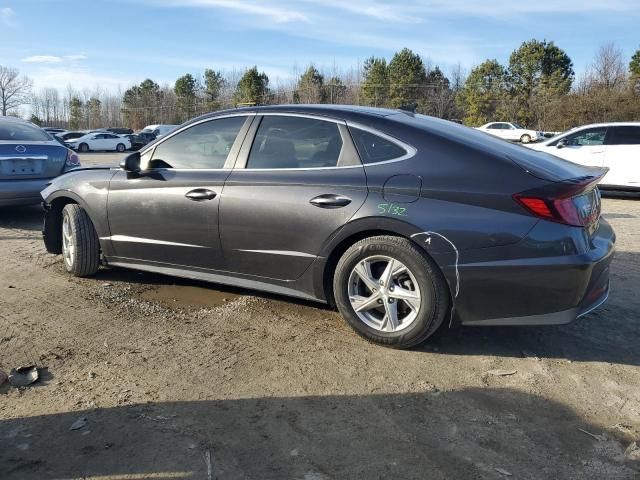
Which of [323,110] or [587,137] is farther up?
[587,137]

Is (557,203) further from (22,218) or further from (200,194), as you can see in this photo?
(22,218)

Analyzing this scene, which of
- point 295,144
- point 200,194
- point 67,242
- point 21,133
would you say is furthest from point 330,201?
point 21,133

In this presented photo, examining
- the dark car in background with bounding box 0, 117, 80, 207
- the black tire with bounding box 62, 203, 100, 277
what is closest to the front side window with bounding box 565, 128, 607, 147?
the dark car in background with bounding box 0, 117, 80, 207

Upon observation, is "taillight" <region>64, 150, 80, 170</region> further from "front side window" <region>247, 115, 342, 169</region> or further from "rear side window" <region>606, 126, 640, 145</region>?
"rear side window" <region>606, 126, 640, 145</region>

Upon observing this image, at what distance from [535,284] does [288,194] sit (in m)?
1.70

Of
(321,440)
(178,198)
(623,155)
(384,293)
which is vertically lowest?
(321,440)

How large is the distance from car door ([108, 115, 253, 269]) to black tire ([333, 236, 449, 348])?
1.08 meters

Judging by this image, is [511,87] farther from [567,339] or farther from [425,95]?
[567,339]

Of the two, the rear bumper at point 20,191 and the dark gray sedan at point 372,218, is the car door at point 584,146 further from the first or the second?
the rear bumper at point 20,191

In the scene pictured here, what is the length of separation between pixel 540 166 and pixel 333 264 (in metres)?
1.47

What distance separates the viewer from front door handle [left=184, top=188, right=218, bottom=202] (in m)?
4.13

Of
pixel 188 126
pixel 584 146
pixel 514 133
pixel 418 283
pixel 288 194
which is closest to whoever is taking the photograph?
Answer: pixel 418 283

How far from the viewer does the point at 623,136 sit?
11.3 meters

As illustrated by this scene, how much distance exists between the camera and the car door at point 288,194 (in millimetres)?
3678
